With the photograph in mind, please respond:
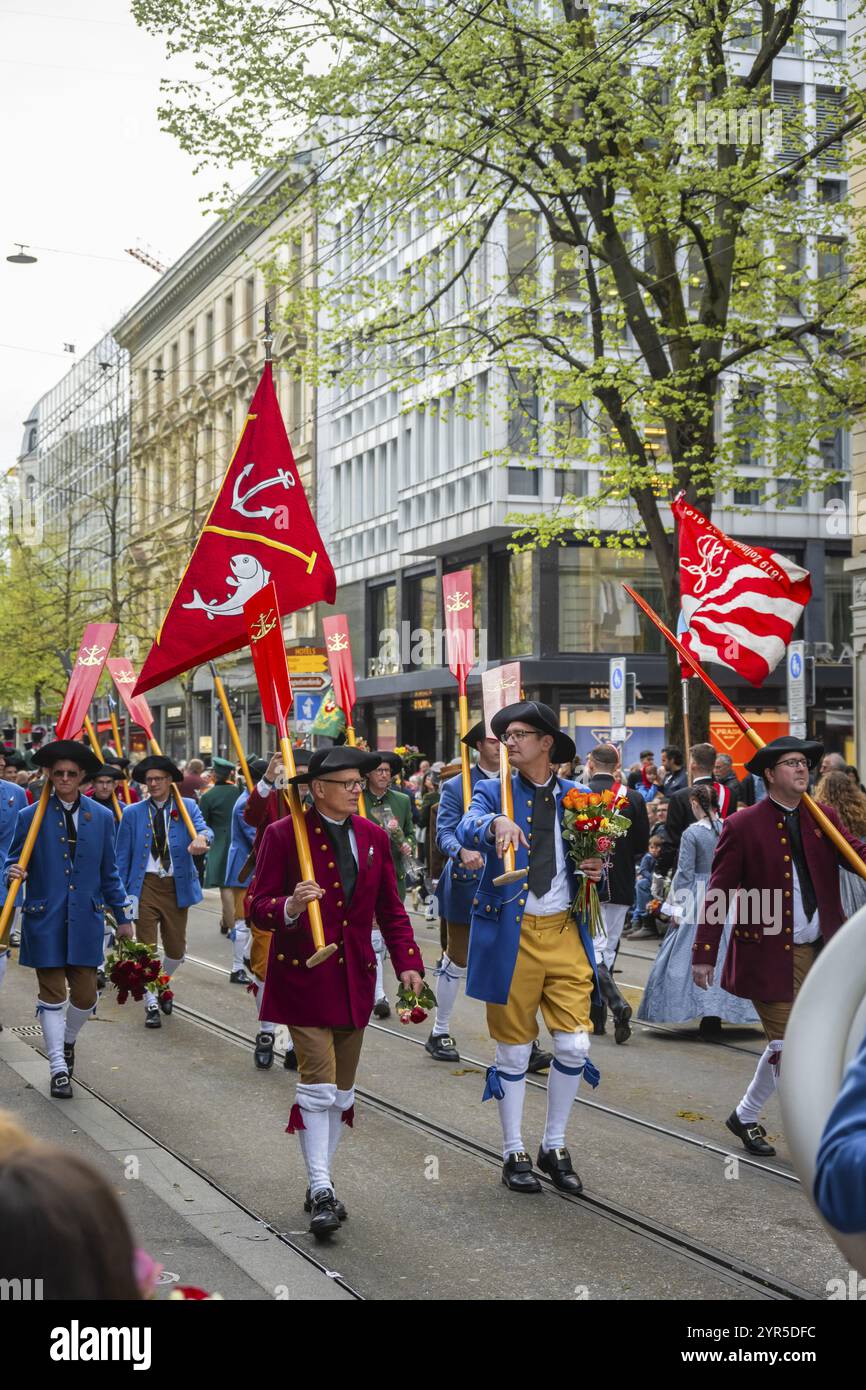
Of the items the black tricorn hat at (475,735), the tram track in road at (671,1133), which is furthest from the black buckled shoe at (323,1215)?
the black tricorn hat at (475,735)

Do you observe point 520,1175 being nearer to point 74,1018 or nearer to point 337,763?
point 337,763

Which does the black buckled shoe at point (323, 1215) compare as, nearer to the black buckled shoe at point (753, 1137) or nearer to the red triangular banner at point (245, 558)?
the black buckled shoe at point (753, 1137)

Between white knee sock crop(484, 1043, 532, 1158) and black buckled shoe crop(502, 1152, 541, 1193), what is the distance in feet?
0.14

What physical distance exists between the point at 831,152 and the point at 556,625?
17698 millimetres

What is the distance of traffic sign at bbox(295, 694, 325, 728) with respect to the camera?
985 inches

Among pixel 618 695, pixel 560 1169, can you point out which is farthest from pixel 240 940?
pixel 560 1169

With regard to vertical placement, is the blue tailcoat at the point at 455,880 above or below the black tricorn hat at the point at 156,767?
below

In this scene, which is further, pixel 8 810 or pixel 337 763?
pixel 8 810

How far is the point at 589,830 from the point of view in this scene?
706cm

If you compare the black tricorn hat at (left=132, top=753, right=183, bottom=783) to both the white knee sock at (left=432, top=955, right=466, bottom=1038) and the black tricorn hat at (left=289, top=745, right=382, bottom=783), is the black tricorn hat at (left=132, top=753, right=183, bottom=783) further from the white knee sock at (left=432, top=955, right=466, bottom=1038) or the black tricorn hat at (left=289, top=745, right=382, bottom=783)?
the black tricorn hat at (left=289, top=745, right=382, bottom=783)

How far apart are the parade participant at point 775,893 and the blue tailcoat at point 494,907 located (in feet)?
2.54

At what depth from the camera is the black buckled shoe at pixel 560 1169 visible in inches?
268

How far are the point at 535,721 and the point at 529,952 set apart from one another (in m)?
1.01

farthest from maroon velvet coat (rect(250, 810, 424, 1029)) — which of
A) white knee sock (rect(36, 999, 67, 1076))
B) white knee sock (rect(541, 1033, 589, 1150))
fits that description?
white knee sock (rect(36, 999, 67, 1076))
